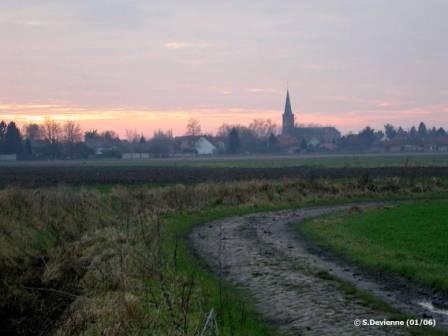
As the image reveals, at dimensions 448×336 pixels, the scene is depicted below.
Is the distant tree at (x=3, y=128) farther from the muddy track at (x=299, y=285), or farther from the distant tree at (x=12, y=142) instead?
the muddy track at (x=299, y=285)

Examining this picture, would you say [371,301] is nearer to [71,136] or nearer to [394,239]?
[394,239]

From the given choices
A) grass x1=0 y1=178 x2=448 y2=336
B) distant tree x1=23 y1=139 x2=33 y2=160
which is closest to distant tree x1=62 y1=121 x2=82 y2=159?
distant tree x1=23 y1=139 x2=33 y2=160

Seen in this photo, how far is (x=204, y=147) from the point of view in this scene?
7451 inches

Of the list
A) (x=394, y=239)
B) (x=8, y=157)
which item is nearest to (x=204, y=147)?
(x=8, y=157)

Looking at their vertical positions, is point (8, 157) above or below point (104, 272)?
above

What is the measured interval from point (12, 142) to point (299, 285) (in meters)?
159

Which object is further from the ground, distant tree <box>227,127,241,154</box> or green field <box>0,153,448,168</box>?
distant tree <box>227,127,241,154</box>

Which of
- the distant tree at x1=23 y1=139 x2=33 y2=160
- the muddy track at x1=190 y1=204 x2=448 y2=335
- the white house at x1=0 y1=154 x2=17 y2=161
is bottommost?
the muddy track at x1=190 y1=204 x2=448 y2=335

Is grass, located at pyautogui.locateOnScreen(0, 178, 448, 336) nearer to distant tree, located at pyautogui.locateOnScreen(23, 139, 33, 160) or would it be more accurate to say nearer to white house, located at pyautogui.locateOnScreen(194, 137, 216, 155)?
distant tree, located at pyautogui.locateOnScreen(23, 139, 33, 160)

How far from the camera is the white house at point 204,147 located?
614 ft

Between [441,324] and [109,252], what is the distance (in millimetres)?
9972

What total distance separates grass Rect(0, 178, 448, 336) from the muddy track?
574mm

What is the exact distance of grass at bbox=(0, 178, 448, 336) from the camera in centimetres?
1127

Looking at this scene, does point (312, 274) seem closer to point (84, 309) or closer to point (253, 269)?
point (253, 269)
